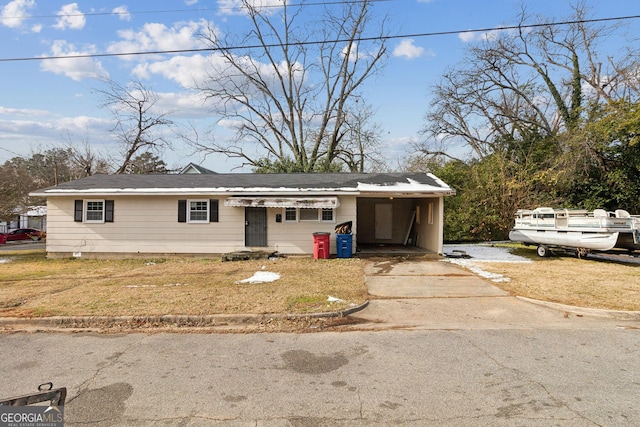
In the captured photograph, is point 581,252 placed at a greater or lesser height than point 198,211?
lesser

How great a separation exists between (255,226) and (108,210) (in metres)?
5.67

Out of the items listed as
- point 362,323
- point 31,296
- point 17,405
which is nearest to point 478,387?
point 362,323

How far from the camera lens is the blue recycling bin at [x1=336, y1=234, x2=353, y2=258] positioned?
43.3 feet

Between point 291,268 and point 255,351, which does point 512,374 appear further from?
point 291,268

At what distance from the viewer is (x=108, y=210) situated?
14047 millimetres

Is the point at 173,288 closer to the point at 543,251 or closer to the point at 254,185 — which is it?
the point at 254,185

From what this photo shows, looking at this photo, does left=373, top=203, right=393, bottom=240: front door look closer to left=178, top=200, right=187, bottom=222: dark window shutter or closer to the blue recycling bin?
the blue recycling bin

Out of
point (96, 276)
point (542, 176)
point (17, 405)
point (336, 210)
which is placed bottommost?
point (96, 276)

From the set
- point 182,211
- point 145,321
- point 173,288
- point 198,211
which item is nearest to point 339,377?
point 145,321

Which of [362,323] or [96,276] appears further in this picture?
[96,276]

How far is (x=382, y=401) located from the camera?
11.6ft

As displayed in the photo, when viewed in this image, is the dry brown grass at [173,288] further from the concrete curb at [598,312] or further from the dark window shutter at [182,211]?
the concrete curb at [598,312]

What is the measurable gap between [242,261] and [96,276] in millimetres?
4412

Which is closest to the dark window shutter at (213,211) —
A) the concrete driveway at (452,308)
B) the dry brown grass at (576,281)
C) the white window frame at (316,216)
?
the white window frame at (316,216)
